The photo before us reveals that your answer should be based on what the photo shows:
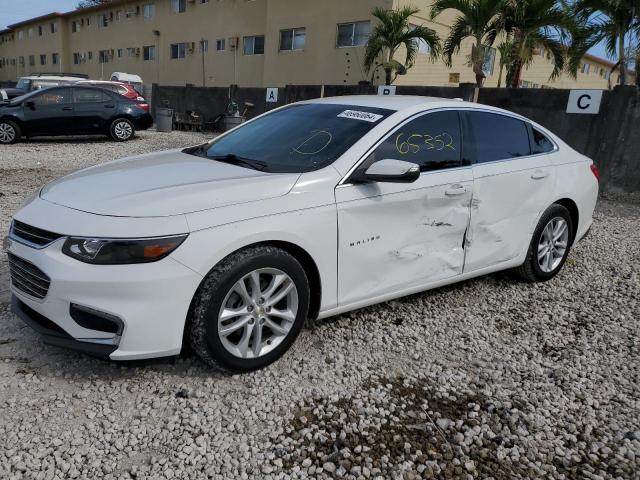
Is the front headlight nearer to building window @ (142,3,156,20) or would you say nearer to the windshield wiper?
the windshield wiper

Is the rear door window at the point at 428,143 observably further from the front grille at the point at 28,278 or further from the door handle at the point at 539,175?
the front grille at the point at 28,278

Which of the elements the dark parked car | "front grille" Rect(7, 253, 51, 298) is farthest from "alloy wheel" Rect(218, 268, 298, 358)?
the dark parked car

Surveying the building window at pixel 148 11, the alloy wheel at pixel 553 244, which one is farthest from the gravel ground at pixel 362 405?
the building window at pixel 148 11

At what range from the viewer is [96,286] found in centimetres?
247

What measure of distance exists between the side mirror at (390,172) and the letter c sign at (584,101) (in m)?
7.66

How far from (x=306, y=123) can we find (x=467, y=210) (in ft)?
4.26

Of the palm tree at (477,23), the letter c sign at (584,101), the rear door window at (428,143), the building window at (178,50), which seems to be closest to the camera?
the rear door window at (428,143)

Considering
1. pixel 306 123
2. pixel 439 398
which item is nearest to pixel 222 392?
pixel 439 398

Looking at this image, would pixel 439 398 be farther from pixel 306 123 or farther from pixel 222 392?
pixel 306 123

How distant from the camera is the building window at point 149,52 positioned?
3100cm

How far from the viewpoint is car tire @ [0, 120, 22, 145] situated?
41.1 feet

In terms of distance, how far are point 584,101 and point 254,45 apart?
18193 mm

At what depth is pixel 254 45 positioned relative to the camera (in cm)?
2433

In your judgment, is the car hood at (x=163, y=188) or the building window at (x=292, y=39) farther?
the building window at (x=292, y=39)
